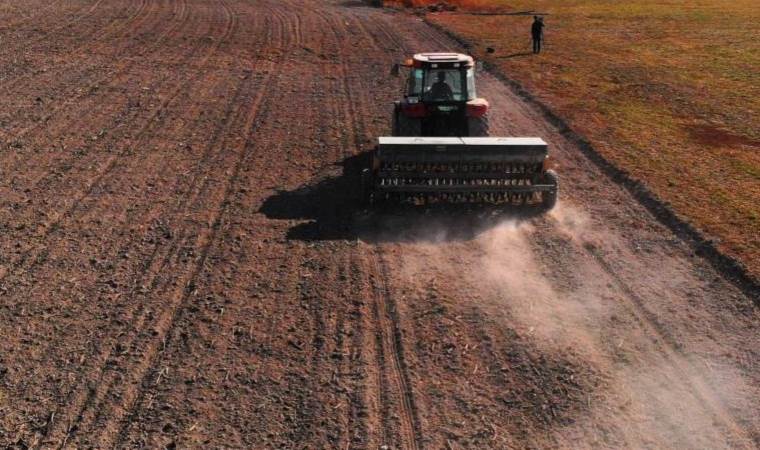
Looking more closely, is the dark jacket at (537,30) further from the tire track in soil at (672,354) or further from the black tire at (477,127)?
the tire track in soil at (672,354)

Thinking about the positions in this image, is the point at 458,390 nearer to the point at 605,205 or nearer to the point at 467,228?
the point at 467,228

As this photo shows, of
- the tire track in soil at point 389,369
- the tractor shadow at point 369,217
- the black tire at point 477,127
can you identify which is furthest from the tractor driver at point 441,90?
the tire track in soil at point 389,369

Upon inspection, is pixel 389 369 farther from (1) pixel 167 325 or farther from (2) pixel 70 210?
(2) pixel 70 210

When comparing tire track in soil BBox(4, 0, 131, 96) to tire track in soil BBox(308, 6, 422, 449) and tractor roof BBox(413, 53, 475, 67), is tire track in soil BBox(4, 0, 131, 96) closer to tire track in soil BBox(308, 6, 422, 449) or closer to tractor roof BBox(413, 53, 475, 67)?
tractor roof BBox(413, 53, 475, 67)

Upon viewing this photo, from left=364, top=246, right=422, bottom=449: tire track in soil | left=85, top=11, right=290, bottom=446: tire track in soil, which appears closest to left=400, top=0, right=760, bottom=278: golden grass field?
left=364, top=246, right=422, bottom=449: tire track in soil

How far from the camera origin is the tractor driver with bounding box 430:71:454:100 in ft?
51.0

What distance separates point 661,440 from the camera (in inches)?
311

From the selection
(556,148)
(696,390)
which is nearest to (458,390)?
(696,390)

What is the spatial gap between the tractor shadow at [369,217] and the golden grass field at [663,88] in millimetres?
3719

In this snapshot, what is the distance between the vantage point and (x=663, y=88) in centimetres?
2580

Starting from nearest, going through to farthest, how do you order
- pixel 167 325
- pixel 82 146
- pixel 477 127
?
pixel 167 325 < pixel 477 127 < pixel 82 146

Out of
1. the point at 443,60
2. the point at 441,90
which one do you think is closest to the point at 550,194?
the point at 441,90

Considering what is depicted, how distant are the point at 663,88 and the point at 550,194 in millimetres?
13861

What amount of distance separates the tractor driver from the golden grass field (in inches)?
168
